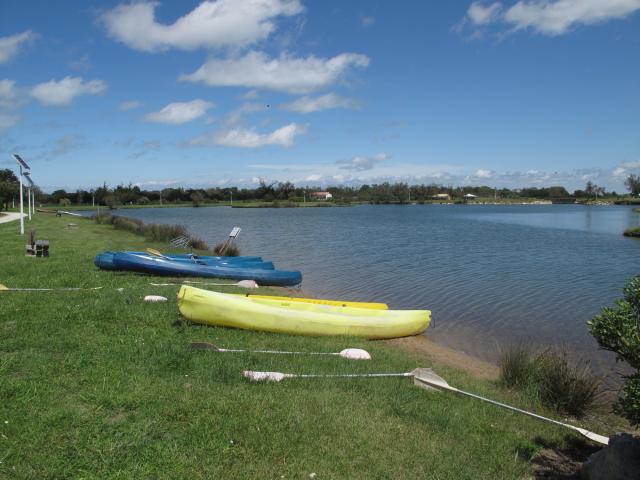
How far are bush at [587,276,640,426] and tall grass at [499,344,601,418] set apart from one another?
2.79 metres

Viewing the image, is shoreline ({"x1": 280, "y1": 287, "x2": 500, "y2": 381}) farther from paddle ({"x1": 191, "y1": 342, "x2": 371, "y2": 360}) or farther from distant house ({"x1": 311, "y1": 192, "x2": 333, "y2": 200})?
distant house ({"x1": 311, "y1": 192, "x2": 333, "y2": 200})

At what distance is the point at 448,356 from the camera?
9156 millimetres

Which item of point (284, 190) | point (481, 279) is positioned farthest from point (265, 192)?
point (481, 279)

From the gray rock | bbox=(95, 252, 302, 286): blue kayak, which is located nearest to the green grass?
the gray rock

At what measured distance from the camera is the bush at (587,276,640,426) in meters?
3.66

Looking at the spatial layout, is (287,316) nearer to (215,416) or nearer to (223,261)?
(215,416)

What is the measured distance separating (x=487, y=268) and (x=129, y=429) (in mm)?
19091

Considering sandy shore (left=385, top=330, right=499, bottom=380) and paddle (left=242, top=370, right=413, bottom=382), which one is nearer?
paddle (left=242, top=370, right=413, bottom=382)

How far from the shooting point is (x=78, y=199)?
350 ft

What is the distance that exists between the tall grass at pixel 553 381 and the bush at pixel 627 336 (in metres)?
2.79

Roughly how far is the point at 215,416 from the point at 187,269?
31.3ft

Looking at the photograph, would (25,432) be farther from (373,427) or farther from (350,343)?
(350,343)

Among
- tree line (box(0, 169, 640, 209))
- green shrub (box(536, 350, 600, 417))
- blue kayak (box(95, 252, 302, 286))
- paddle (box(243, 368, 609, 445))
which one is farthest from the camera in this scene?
tree line (box(0, 169, 640, 209))

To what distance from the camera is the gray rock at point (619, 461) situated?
3736 millimetres
